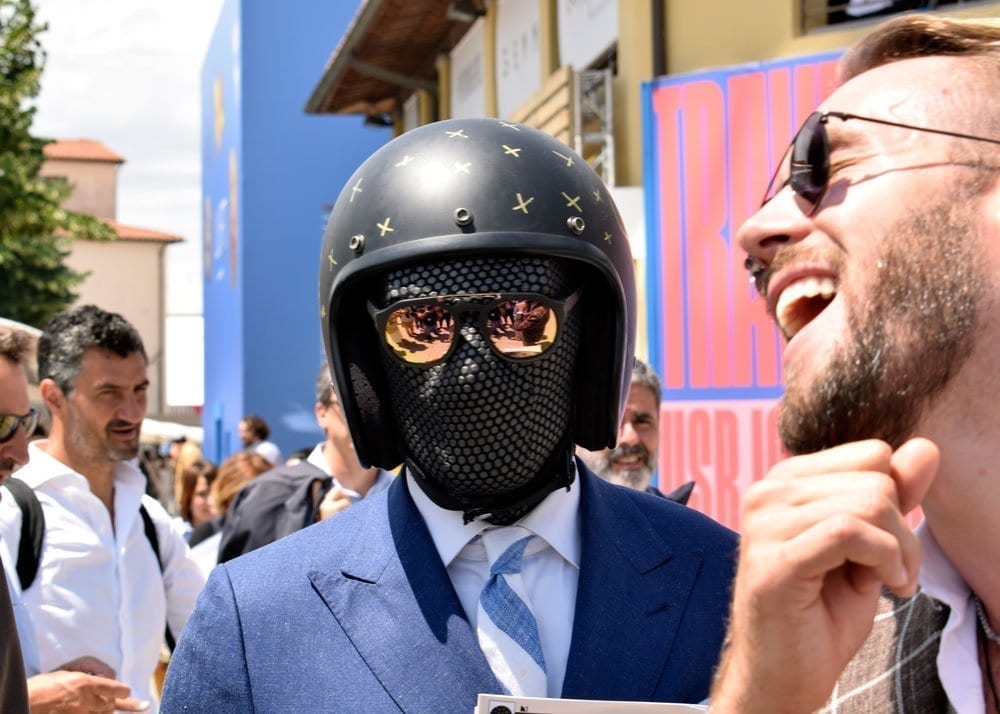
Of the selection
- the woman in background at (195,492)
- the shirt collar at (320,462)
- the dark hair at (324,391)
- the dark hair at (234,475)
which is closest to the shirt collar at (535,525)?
the shirt collar at (320,462)

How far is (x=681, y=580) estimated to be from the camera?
76.7 inches

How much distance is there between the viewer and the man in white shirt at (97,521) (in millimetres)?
4168

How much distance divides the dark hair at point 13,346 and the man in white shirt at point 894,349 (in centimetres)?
271

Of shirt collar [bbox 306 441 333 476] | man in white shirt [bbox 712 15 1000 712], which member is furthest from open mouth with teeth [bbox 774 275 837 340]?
shirt collar [bbox 306 441 333 476]

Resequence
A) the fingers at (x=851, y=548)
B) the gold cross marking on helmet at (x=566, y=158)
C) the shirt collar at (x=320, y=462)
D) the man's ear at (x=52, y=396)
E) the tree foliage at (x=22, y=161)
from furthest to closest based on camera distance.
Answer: the tree foliage at (x=22, y=161) < the shirt collar at (x=320, y=462) < the man's ear at (x=52, y=396) < the gold cross marking on helmet at (x=566, y=158) < the fingers at (x=851, y=548)

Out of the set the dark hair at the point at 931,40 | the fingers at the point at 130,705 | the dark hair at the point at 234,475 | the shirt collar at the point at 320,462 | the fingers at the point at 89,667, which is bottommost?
the fingers at the point at 130,705

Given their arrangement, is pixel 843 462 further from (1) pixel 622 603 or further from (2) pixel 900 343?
(1) pixel 622 603

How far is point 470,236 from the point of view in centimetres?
199

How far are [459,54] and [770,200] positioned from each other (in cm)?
1482

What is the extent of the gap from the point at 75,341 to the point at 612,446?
3100mm

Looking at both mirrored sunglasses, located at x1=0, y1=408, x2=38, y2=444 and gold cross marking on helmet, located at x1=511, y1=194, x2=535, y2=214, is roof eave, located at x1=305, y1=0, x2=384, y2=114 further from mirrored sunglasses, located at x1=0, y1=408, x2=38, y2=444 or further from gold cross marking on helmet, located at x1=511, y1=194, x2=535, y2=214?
gold cross marking on helmet, located at x1=511, y1=194, x2=535, y2=214

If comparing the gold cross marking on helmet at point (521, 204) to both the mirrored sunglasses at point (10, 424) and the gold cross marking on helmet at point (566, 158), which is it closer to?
the gold cross marking on helmet at point (566, 158)

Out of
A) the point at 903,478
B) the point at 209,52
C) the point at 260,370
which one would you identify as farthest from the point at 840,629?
the point at 209,52

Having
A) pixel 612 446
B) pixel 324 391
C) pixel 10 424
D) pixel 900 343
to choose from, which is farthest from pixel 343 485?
pixel 900 343
